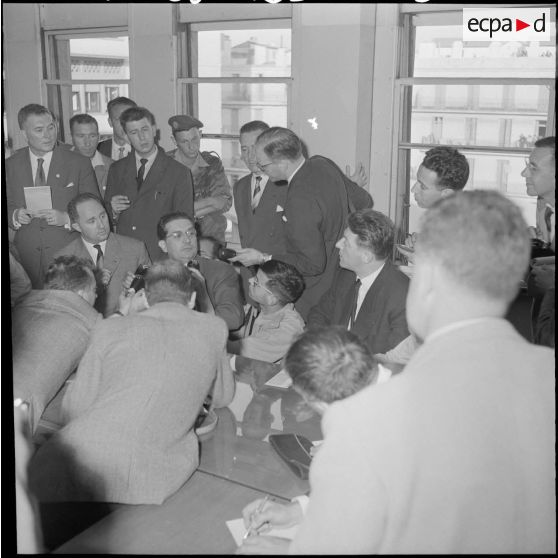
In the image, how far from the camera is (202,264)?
11.2 feet

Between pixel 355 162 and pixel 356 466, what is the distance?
11.9 feet

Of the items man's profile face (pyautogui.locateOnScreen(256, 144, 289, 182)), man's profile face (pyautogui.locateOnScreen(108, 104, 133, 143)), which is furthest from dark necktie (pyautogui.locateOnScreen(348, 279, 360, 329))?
man's profile face (pyautogui.locateOnScreen(108, 104, 133, 143))

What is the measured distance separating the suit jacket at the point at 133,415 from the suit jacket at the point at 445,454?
842mm

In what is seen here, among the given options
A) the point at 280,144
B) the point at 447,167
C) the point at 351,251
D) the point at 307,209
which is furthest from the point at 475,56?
the point at 351,251

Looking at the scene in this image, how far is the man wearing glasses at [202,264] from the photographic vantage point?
3.33 metres

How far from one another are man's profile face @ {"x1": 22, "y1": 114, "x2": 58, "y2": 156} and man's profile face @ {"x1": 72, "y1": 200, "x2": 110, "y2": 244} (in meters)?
0.68

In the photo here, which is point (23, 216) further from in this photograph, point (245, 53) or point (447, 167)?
point (447, 167)

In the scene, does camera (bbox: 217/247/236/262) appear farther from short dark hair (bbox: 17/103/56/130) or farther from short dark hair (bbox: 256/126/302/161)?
short dark hair (bbox: 17/103/56/130)

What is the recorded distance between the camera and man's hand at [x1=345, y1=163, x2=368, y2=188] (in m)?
4.27

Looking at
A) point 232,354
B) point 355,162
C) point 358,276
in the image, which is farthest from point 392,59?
point 232,354

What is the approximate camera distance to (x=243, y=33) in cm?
489

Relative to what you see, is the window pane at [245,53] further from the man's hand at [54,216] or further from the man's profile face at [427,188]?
the man's hand at [54,216]

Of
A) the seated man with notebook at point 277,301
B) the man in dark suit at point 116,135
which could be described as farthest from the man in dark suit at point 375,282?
the man in dark suit at point 116,135

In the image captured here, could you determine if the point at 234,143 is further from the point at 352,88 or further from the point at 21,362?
the point at 21,362
